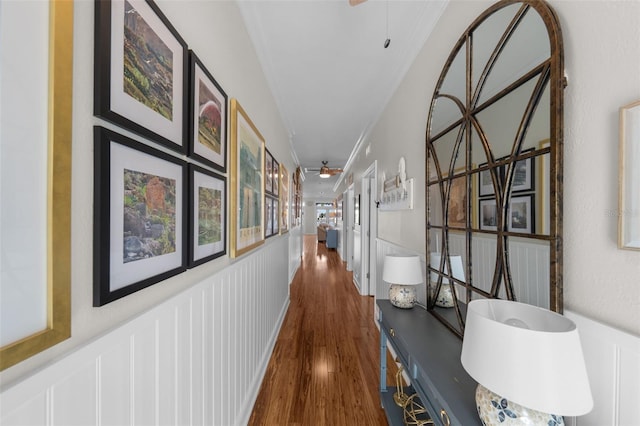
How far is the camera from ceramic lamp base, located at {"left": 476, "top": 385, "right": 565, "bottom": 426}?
26.6 inches

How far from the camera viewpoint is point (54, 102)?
458 mm

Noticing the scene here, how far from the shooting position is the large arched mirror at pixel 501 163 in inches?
33.1

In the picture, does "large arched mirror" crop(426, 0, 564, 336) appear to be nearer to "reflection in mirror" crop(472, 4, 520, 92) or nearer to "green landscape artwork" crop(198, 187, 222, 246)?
"reflection in mirror" crop(472, 4, 520, 92)

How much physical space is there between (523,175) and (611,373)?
618 millimetres

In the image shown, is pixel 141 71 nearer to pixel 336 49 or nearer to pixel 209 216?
pixel 209 216

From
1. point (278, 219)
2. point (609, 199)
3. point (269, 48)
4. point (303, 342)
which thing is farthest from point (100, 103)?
point (303, 342)

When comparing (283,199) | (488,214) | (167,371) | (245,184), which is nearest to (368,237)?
(283,199)

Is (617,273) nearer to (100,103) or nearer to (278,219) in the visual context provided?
(100,103)

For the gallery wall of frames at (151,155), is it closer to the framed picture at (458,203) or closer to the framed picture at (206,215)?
the framed picture at (206,215)

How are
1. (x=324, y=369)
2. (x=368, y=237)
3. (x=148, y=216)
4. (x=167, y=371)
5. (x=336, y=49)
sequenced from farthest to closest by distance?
(x=368, y=237)
(x=324, y=369)
(x=336, y=49)
(x=167, y=371)
(x=148, y=216)

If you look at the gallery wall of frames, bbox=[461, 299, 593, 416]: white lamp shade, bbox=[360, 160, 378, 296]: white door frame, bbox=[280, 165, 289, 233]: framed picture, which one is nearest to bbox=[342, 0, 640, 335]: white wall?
bbox=[461, 299, 593, 416]: white lamp shade

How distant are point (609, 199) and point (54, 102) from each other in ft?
4.24

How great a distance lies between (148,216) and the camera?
0.72 metres

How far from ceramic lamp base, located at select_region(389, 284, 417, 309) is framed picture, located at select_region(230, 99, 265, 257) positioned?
1.01 metres
